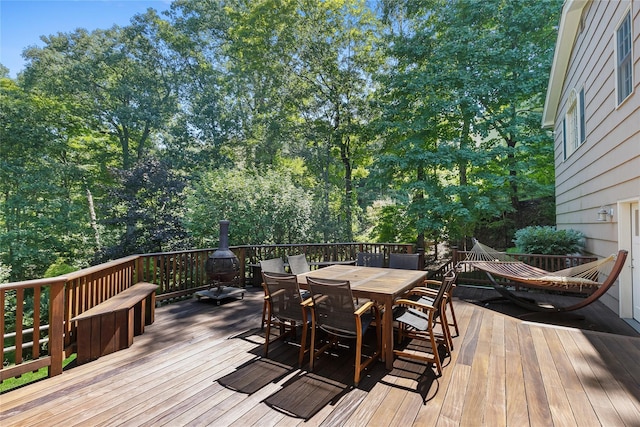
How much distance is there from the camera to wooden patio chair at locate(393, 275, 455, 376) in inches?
114

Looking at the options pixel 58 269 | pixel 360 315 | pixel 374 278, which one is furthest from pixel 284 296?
pixel 58 269

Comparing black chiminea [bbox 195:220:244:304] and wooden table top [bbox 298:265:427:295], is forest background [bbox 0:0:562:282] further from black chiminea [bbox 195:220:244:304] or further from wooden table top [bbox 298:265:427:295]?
wooden table top [bbox 298:265:427:295]

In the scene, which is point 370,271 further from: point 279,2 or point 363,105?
point 279,2

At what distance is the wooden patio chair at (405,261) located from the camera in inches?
185

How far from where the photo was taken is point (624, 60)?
4066 millimetres

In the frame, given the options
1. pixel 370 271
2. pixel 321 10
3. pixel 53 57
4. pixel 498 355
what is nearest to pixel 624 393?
pixel 498 355

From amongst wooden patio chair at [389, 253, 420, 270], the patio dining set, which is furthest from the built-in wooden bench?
wooden patio chair at [389, 253, 420, 270]

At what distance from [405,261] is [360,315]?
6.75 ft

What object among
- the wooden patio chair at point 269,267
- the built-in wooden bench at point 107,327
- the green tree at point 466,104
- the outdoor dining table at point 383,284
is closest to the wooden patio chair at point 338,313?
the outdoor dining table at point 383,284

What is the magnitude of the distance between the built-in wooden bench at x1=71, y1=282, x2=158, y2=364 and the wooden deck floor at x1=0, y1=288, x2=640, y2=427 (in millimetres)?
139

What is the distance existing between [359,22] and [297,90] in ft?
11.3

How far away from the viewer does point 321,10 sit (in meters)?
11.3

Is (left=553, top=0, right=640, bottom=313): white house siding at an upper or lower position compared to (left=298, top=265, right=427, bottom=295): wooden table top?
upper

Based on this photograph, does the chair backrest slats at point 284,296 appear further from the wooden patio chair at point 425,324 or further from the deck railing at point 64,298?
the deck railing at point 64,298
